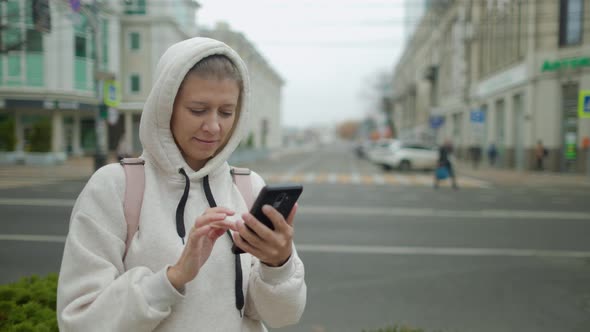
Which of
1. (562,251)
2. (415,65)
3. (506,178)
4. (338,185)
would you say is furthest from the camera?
(415,65)

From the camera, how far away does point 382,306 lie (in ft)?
16.1

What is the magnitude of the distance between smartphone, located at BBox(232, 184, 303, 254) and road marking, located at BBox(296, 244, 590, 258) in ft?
20.0

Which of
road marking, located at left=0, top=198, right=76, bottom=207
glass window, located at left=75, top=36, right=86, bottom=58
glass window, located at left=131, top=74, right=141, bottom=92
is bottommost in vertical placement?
road marking, located at left=0, top=198, right=76, bottom=207

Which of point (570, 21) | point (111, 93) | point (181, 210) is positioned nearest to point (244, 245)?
point (181, 210)

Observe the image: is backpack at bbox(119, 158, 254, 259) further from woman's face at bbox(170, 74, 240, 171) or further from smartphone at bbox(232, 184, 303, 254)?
smartphone at bbox(232, 184, 303, 254)

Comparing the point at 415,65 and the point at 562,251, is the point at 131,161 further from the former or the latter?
the point at 415,65

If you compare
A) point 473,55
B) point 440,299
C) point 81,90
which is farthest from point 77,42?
point 473,55

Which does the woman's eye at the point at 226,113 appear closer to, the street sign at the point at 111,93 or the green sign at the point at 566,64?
the street sign at the point at 111,93

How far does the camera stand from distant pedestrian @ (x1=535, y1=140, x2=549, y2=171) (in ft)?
78.5

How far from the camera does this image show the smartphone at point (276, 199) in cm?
126

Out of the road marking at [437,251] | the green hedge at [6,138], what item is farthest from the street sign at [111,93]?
the road marking at [437,251]

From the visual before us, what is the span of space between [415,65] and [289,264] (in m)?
70.3

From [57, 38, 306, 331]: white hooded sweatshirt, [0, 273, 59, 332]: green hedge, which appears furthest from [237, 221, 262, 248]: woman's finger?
[0, 273, 59, 332]: green hedge

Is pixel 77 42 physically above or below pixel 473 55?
below
